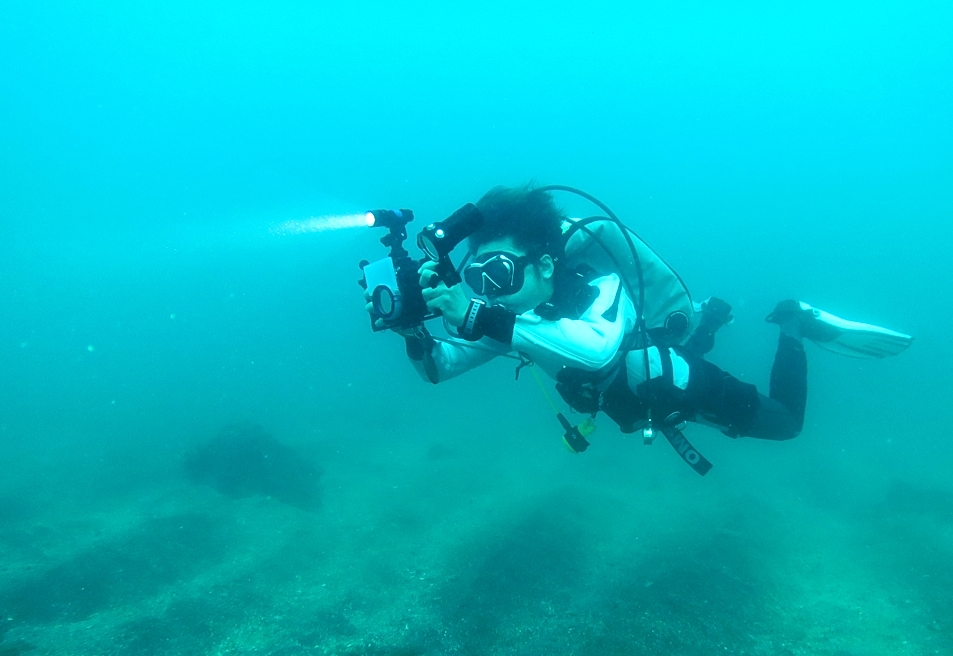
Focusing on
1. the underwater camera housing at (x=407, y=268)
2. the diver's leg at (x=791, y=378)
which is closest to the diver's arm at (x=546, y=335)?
the underwater camera housing at (x=407, y=268)

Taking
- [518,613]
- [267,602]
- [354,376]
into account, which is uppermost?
[518,613]

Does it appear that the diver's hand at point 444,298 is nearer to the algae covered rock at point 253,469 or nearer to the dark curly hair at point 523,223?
the dark curly hair at point 523,223

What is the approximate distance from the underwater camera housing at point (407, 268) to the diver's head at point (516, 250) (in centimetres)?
49

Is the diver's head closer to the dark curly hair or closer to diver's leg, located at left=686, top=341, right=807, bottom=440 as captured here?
the dark curly hair

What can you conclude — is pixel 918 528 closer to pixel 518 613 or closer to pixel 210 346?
pixel 518 613

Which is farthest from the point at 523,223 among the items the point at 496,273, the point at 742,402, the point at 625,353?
the point at 742,402

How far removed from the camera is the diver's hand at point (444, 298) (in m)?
3.31

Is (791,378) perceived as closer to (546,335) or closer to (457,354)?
(546,335)

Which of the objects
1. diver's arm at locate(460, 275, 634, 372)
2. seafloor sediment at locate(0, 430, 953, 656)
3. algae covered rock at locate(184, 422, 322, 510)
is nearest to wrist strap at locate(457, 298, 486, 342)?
diver's arm at locate(460, 275, 634, 372)

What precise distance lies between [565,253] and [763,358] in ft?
269

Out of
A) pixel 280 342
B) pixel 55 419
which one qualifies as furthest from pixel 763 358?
pixel 280 342

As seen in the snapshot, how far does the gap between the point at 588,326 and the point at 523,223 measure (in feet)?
3.50

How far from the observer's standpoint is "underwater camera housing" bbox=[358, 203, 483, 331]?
129 inches

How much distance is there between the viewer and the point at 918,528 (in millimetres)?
13125
